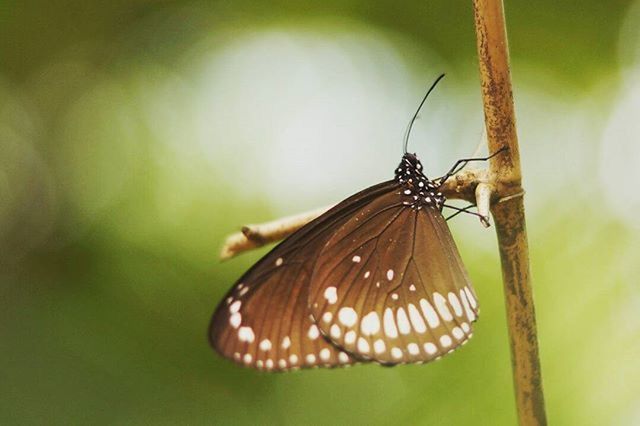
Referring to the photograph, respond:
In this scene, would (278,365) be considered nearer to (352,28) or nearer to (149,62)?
(352,28)

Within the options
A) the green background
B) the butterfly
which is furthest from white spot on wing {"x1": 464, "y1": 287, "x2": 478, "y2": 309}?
the green background

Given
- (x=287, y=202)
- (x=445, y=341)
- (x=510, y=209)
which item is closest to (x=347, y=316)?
(x=445, y=341)

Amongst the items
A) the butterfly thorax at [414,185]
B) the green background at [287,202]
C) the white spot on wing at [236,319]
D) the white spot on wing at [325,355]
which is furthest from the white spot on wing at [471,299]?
the green background at [287,202]

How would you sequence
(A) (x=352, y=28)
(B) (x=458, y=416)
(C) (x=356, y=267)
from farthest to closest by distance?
(A) (x=352, y=28), (B) (x=458, y=416), (C) (x=356, y=267)

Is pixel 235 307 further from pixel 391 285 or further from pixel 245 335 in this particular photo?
pixel 391 285

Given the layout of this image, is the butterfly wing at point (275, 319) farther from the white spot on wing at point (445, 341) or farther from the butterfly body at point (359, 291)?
the white spot on wing at point (445, 341)

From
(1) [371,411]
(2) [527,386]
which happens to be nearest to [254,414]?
(1) [371,411]
